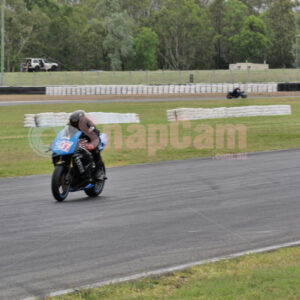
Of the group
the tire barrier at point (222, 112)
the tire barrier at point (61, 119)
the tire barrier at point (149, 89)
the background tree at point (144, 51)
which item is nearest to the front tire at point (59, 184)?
the tire barrier at point (61, 119)

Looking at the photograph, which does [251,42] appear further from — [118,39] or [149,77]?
[149,77]

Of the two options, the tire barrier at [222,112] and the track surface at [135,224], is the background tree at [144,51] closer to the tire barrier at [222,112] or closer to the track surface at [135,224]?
the tire barrier at [222,112]

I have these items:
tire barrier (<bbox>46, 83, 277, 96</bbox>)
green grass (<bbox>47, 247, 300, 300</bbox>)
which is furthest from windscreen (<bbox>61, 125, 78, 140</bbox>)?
tire barrier (<bbox>46, 83, 277, 96</bbox>)

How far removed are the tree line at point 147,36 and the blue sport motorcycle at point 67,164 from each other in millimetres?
89169

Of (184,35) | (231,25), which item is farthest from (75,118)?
(231,25)

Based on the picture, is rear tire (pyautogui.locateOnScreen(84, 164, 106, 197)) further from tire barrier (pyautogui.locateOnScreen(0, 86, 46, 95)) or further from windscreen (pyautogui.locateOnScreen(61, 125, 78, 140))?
tire barrier (pyautogui.locateOnScreen(0, 86, 46, 95))

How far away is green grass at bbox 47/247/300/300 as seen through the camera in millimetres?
5214

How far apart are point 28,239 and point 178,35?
108 meters

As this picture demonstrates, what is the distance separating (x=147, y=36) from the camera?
10288 cm

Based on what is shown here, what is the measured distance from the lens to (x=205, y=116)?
3066 cm

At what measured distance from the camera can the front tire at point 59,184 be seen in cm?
1005

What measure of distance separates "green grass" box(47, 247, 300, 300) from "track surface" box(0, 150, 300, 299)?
16.7 inches

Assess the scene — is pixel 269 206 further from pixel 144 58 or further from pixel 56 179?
pixel 144 58

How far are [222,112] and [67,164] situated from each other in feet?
70.7
